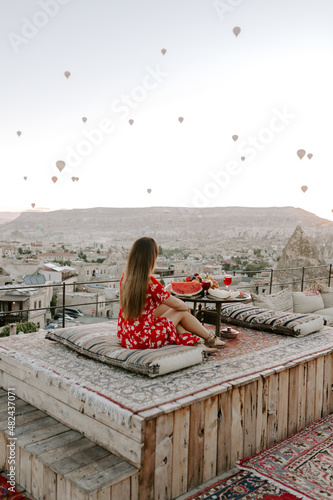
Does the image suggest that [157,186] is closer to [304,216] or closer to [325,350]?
[304,216]

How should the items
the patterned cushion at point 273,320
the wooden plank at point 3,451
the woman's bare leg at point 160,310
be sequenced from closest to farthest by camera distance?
the wooden plank at point 3,451
the woman's bare leg at point 160,310
the patterned cushion at point 273,320

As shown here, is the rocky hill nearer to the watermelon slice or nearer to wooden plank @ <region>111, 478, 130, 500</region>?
the watermelon slice

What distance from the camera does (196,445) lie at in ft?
6.03

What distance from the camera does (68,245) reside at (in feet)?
135

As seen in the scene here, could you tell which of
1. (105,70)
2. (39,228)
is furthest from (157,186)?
(39,228)

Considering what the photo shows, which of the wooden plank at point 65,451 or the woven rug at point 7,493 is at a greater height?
the wooden plank at point 65,451

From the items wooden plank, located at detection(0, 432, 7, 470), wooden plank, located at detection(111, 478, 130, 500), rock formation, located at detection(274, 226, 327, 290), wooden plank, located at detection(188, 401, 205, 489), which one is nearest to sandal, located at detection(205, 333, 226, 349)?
wooden plank, located at detection(188, 401, 205, 489)

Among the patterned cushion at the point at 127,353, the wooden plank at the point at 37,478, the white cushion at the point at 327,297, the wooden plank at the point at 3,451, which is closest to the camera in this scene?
the wooden plank at the point at 37,478

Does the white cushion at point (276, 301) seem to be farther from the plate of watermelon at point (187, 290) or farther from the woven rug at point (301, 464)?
the woven rug at point (301, 464)

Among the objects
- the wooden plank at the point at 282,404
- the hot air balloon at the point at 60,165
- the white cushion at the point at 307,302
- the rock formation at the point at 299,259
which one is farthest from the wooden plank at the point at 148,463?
the hot air balloon at the point at 60,165

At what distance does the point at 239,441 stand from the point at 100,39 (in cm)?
735

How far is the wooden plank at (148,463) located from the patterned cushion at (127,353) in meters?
0.49

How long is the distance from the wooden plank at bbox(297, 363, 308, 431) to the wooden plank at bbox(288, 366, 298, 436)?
0.13 feet

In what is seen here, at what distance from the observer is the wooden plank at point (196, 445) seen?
1812 mm
